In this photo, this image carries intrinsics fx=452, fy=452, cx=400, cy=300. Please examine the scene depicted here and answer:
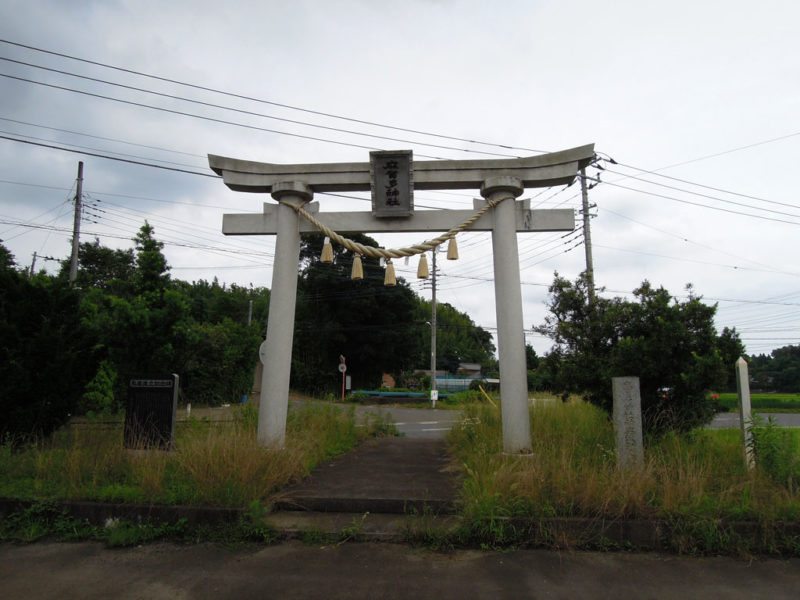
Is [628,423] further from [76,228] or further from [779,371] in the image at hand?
[779,371]

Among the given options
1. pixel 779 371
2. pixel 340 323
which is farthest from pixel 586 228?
pixel 779 371

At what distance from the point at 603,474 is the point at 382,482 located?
96.7 inches

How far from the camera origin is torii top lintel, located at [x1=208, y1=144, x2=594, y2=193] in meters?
6.38

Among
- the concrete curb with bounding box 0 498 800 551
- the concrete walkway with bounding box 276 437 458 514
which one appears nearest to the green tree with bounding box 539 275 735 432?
the concrete curb with bounding box 0 498 800 551

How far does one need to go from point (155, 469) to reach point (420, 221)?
4525 millimetres

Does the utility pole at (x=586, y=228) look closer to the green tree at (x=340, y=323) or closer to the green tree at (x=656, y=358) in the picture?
the green tree at (x=656, y=358)

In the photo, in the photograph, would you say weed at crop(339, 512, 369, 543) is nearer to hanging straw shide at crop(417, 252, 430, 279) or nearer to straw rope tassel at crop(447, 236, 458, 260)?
hanging straw shide at crop(417, 252, 430, 279)

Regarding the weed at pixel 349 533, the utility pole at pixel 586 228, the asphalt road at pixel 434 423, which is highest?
the utility pole at pixel 586 228

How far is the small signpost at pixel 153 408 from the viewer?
5.91 metres

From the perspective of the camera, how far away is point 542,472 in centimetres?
454

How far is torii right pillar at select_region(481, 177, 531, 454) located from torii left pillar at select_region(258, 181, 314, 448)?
2.80 metres

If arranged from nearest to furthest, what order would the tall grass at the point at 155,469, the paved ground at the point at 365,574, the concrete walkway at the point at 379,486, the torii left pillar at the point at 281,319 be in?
1. the paved ground at the point at 365,574
2. the tall grass at the point at 155,469
3. the concrete walkway at the point at 379,486
4. the torii left pillar at the point at 281,319

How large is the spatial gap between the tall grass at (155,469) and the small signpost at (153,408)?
209 millimetres

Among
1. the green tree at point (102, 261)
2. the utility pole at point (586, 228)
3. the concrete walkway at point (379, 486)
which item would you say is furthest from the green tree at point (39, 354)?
the green tree at point (102, 261)
